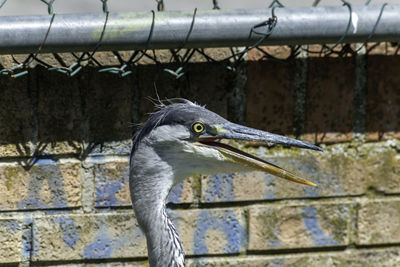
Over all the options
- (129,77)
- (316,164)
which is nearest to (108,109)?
(129,77)

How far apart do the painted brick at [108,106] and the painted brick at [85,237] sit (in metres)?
0.24

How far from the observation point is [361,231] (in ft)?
6.28

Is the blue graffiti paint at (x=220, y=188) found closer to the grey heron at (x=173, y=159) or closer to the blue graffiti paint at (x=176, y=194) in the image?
the blue graffiti paint at (x=176, y=194)

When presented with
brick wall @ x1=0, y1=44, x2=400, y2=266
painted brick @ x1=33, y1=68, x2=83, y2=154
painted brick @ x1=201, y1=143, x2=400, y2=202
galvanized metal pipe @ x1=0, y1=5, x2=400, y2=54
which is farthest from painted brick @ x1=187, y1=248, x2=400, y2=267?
galvanized metal pipe @ x1=0, y1=5, x2=400, y2=54

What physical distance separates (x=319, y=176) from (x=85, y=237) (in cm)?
71

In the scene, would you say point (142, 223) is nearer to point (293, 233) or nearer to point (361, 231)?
point (293, 233)

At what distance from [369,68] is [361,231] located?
19.6 inches

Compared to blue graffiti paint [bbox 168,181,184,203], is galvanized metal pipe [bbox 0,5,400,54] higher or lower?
higher

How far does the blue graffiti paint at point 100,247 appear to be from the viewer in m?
1.80

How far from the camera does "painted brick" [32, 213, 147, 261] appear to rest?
1780 millimetres

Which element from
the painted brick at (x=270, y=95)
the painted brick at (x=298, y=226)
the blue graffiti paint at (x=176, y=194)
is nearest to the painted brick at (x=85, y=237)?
the blue graffiti paint at (x=176, y=194)

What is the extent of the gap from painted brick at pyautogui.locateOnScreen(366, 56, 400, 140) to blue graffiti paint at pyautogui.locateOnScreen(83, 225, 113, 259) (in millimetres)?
829

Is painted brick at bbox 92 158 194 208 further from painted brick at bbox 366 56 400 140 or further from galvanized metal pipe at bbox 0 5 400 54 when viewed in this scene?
painted brick at bbox 366 56 400 140

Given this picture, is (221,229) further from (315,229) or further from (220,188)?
(315,229)
